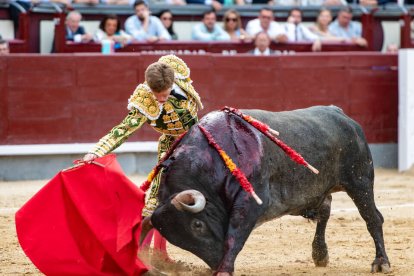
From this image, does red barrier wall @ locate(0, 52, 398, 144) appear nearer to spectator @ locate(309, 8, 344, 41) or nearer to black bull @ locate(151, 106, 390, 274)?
spectator @ locate(309, 8, 344, 41)

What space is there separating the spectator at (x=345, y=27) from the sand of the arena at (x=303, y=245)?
145 inches

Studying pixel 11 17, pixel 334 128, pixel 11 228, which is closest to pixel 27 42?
pixel 11 17

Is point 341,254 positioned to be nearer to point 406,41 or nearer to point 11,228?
point 11,228

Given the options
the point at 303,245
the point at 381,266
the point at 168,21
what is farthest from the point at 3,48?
the point at 381,266

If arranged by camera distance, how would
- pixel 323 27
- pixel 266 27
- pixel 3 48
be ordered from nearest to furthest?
1. pixel 3 48
2. pixel 266 27
3. pixel 323 27

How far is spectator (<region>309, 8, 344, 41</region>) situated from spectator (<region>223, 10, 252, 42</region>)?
3.59 feet

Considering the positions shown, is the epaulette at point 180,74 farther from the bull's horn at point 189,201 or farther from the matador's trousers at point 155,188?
the bull's horn at point 189,201

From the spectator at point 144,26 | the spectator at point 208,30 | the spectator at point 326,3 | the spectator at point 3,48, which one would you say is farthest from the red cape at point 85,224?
the spectator at point 326,3

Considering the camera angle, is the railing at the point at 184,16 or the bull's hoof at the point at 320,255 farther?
the railing at the point at 184,16

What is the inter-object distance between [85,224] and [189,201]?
0.63 m

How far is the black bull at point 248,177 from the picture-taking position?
15.6ft

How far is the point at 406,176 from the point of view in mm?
10289

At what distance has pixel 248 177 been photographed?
4.86 m

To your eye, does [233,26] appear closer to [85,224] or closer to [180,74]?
[180,74]
